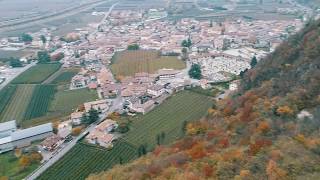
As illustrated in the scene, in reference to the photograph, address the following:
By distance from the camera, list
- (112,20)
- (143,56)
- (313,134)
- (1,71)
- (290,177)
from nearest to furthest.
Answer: (290,177) → (313,134) → (1,71) → (143,56) → (112,20)

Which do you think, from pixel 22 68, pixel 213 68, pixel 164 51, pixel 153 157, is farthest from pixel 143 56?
pixel 153 157

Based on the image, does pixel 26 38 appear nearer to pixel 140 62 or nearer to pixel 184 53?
pixel 140 62

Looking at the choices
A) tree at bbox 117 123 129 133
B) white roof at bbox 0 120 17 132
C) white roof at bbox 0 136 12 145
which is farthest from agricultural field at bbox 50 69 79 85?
tree at bbox 117 123 129 133

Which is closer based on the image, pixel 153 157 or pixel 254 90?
pixel 153 157

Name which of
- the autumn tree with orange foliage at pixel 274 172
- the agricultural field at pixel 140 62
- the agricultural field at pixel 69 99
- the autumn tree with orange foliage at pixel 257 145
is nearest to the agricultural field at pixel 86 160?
the agricultural field at pixel 69 99

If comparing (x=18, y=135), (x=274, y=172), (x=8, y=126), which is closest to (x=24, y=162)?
(x=18, y=135)

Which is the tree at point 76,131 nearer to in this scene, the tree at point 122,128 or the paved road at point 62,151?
the paved road at point 62,151

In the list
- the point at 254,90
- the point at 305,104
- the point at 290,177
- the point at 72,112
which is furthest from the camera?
the point at 72,112

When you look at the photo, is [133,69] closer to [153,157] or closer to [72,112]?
[72,112]
